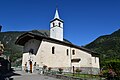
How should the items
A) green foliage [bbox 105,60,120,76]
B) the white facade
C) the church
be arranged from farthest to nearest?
the church → the white facade → green foliage [bbox 105,60,120,76]

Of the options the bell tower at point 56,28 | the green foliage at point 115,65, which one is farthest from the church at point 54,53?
the green foliage at point 115,65

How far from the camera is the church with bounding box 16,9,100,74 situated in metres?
33.0

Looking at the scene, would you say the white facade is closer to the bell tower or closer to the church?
the church

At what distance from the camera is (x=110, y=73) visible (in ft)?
61.4

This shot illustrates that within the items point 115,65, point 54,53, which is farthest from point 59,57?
point 115,65

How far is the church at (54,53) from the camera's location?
1299 inches

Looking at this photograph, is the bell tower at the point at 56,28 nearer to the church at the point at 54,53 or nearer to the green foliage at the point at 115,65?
the church at the point at 54,53

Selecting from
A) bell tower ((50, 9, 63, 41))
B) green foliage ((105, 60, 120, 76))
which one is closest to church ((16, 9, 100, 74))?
bell tower ((50, 9, 63, 41))

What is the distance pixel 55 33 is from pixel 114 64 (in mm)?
21854

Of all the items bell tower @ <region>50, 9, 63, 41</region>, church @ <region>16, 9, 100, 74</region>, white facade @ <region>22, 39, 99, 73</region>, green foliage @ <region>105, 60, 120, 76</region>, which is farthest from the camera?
bell tower @ <region>50, 9, 63, 41</region>

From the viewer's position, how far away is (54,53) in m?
→ 34.7

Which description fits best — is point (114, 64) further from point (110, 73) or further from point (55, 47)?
point (55, 47)

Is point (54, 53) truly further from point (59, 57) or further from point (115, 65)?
point (115, 65)

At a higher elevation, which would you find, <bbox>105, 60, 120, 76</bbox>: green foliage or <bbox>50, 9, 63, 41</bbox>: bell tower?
<bbox>50, 9, 63, 41</bbox>: bell tower
